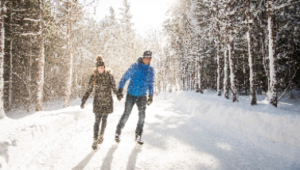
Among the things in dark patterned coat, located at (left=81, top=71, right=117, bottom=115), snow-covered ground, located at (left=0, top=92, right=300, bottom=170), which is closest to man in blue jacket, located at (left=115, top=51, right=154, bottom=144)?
dark patterned coat, located at (left=81, top=71, right=117, bottom=115)

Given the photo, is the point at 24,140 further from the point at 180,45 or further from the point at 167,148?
the point at 180,45

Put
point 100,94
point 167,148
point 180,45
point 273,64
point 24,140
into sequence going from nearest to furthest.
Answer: point 24,140, point 167,148, point 100,94, point 273,64, point 180,45

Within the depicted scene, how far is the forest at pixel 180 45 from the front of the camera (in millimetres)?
9227

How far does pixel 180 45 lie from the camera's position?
84.3ft

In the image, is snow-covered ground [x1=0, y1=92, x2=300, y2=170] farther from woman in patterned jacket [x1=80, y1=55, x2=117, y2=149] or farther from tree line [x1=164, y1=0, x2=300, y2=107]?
tree line [x1=164, y1=0, x2=300, y2=107]

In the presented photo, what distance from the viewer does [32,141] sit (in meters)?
3.69

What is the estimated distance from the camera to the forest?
363 inches

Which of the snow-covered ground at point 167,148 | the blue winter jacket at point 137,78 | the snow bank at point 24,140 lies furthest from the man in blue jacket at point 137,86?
the snow bank at point 24,140

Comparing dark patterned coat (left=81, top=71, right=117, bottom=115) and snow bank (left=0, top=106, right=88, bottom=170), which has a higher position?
dark patterned coat (left=81, top=71, right=117, bottom=115)

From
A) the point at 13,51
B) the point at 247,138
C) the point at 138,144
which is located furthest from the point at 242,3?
the point at 13,51

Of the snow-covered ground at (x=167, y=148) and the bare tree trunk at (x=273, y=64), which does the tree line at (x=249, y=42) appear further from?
the snow-covered ground at (x=167, y=148)

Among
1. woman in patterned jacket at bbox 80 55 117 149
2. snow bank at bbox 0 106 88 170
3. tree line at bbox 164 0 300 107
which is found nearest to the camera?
snow bank at bbox 0 106 88 170

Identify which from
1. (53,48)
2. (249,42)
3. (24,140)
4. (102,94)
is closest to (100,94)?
(102,94)

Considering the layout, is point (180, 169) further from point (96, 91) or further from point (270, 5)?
point (270, 5)
